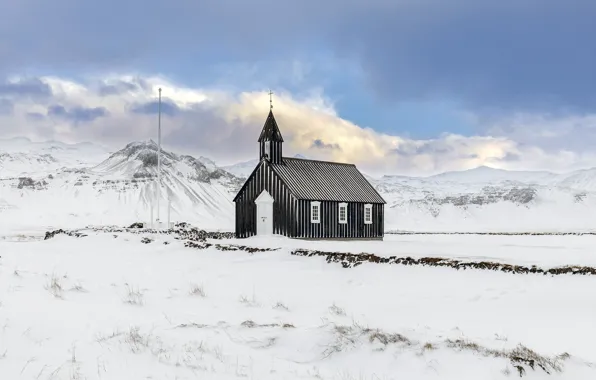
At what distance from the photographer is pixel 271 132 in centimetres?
4066

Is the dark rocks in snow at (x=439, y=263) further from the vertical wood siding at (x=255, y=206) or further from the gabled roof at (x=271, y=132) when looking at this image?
the gabled roof at (x=271, y=132)

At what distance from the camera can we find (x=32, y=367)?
26.7 ft

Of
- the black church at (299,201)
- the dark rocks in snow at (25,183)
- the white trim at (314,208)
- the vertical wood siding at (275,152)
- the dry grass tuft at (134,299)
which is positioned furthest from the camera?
the dark rocks in snow at (25,183)

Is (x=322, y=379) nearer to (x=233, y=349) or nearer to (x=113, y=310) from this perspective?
(x=233, y=349)

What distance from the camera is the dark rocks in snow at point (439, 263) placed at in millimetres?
18219

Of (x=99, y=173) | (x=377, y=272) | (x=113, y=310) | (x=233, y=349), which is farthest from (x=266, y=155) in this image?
(x=99, y=173)

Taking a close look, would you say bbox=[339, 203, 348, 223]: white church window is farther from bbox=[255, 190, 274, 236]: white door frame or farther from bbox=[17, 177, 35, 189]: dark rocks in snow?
bbox=[17, 177, 35, 189]: dark rocks in snow

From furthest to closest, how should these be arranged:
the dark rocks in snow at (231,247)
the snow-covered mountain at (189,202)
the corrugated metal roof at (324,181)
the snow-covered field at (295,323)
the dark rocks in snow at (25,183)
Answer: the dark rocks in snow at (25,183)
the snow-covered mountain at (189,202)
the corrugated metal roof at (324,181)
the dark rocks in snow at (231,247)
the snow-covered field at (295,323)

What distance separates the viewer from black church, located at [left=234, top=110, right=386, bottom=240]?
38.3m

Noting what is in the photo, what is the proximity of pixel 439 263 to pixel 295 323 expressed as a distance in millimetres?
9792

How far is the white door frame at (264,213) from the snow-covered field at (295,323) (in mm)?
15989

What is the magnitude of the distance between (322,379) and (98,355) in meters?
3.42

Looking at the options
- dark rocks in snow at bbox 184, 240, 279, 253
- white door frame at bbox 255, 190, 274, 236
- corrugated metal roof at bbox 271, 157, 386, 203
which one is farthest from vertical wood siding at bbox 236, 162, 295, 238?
dark rocks in snow at bbox 184, 240, 279, 253

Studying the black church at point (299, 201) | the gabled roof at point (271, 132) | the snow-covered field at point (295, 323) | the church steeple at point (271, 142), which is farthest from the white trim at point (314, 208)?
the snow-covered field at point (295, 323)
